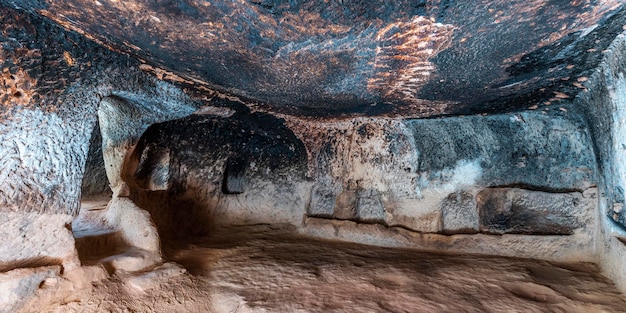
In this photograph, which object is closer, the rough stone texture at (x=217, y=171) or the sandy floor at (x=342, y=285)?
the sandy floor at (x=342, y=285)

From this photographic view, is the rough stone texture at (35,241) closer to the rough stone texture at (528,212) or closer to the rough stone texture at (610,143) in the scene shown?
the rough stone texture at (610,143)

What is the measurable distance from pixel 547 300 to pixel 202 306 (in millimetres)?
2102

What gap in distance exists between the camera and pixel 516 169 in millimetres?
3244

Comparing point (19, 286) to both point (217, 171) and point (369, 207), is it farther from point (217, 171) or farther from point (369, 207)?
point (369, 207)

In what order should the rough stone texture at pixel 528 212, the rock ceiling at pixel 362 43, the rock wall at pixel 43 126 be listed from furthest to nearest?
the rough stone texture at pixel 528 212 → the rock wall at pixel 43 126 → the rock ceiling at pixel 362 43

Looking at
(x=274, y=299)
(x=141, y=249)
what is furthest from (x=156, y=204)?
(x=274, y=299)

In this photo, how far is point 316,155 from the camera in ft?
13.3

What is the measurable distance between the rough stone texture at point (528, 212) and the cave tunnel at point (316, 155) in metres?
0.02

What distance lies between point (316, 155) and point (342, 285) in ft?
6.48

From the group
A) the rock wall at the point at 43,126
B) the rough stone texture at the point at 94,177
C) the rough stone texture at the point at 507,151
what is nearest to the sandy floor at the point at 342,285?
the rock wall at the point at 43,126

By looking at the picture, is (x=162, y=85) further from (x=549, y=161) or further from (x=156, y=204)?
(x=549, y=161)

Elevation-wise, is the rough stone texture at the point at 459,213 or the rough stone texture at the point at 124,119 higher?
the rough stone texture at the point at 124,119

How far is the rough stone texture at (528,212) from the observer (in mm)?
2943

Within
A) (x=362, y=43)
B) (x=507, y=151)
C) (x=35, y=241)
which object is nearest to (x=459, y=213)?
(x=507, y=151)
